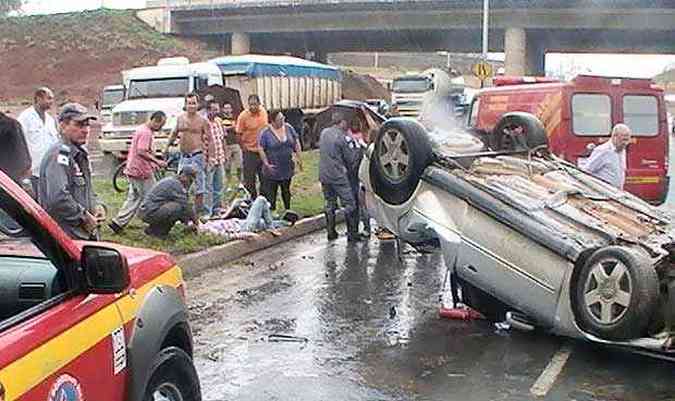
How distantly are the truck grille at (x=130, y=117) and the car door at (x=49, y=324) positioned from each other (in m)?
18.5

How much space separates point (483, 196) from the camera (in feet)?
22.7

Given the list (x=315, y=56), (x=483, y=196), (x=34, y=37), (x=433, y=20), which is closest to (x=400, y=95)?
(x=433, y=20)

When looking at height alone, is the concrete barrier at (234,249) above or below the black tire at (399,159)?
below

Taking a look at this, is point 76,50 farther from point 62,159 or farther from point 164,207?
point 62,159

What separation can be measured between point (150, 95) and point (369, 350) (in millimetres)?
17198

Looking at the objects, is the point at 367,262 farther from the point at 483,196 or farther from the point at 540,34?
the point at 540,34

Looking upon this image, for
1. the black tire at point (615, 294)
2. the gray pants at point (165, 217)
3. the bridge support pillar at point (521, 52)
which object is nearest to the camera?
the black tire at point (615, 294)

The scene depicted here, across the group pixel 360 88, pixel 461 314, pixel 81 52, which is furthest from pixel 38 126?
pixel 81 52

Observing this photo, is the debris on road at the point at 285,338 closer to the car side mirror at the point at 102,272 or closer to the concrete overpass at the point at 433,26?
the car side mirror at the point at 102,272

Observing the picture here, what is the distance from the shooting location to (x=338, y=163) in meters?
11.4

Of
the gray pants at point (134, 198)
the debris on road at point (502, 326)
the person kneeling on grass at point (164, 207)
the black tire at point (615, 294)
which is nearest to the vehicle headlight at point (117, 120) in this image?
the gray pants at point (134, 198)

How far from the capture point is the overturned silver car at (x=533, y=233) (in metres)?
6.11

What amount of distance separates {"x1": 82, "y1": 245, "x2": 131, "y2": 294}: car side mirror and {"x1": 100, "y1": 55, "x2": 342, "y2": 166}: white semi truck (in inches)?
602

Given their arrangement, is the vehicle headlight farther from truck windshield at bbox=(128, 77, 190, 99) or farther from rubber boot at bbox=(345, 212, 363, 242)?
rubber boot at bbox=(345, 212, 363, 242)
